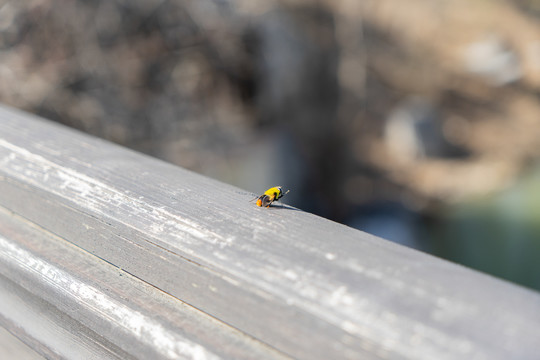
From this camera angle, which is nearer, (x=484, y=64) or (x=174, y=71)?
(x=174, y=71)

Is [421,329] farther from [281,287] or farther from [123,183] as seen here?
[123,183]

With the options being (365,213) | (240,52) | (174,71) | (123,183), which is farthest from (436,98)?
(123,183)

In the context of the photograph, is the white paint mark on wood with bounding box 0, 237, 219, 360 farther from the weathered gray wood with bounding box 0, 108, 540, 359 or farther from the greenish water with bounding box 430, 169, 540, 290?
the greenish water with bounding box 430, 169, 540, 290

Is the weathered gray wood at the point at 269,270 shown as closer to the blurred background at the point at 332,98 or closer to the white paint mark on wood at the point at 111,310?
the white paint mark on wood at the point at 111,310

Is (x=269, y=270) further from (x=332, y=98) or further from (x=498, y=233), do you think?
(x=498, y=233)

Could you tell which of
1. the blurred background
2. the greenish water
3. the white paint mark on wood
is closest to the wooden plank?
the white paint mark on wood

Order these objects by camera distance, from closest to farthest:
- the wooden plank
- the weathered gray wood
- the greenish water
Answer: the weathered gray wood < the wooden plank < the greenish water

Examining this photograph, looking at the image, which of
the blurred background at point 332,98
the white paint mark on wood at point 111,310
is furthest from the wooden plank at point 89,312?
the blurred background at point 332,98
